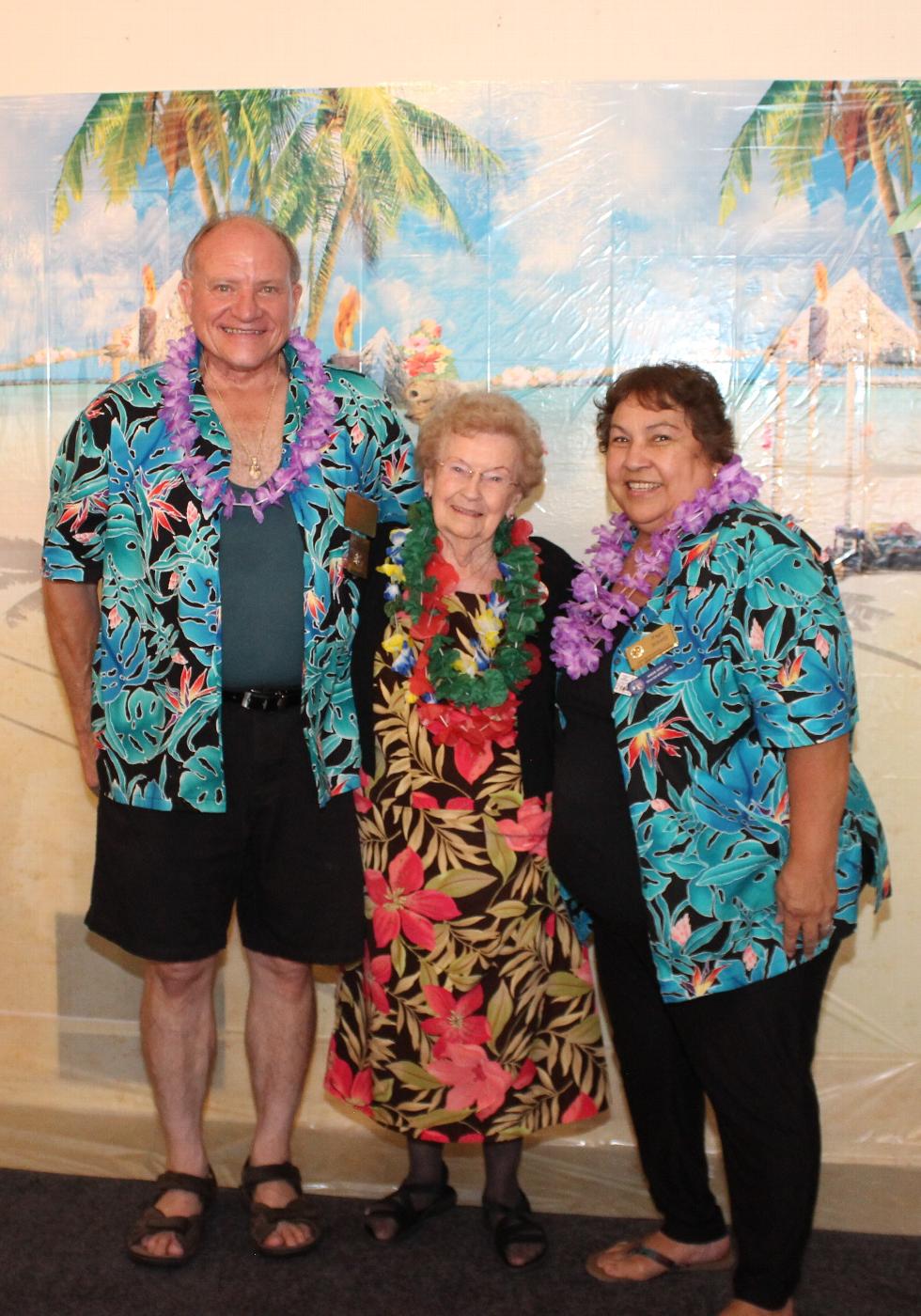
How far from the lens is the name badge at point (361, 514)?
2.21m

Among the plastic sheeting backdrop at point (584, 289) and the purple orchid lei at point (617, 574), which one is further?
the plastic sheeting backdrop at point (584, 289)

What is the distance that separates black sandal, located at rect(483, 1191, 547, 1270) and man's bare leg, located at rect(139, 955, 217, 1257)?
58 cm

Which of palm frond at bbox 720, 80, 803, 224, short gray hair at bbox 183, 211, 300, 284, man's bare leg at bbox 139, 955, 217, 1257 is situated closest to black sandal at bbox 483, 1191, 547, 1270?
man's bare leg at bbox 139, 955, 217, 1257

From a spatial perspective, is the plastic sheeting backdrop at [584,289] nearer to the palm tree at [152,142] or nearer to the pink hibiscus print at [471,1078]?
the palm tree at [152,142]

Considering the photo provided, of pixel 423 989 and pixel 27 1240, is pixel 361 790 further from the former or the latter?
pixel 27 1240

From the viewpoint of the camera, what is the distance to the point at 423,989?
220cm

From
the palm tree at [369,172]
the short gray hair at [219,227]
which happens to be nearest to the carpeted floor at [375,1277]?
the short gray hair at [219,227]

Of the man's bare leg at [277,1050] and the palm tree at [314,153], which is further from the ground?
the palm tree at [314,153]

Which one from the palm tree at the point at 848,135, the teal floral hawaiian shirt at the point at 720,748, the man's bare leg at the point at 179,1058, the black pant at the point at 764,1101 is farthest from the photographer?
the palm tree at the point at 848,135

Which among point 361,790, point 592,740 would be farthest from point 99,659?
point 592,740

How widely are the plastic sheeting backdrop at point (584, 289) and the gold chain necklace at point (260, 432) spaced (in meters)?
0.46

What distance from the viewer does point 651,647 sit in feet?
6.27

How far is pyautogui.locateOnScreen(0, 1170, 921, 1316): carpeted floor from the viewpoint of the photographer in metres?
2.19

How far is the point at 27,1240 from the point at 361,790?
44.9 inches
